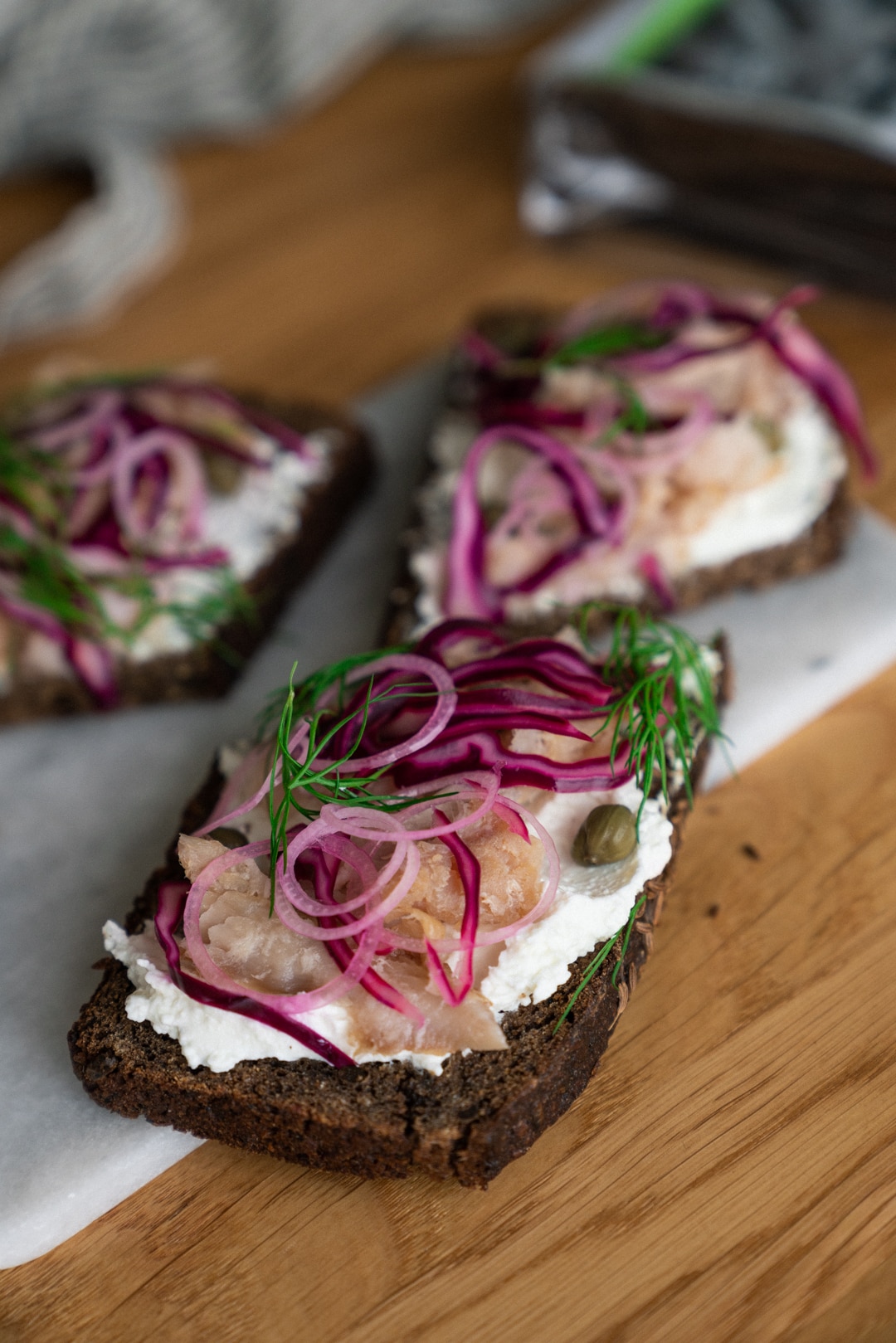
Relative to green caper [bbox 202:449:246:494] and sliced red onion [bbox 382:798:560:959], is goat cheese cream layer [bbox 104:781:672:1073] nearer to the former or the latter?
sliced red onion [bbox 382:798:560:959]

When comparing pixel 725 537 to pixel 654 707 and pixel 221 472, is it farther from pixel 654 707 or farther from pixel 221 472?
pixel 221 472

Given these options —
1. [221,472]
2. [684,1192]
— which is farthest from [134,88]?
[684,1192]

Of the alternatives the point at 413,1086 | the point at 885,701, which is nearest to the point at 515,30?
the point at 885,701

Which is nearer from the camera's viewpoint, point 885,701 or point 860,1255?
point 860,1255

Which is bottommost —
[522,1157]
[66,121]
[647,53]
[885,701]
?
[885,701]

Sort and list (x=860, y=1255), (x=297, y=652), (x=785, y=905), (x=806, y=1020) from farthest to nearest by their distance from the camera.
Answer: (x=297, y=652), (x=785, y=905), (x=806, y=1020), (x=860, y=1255)

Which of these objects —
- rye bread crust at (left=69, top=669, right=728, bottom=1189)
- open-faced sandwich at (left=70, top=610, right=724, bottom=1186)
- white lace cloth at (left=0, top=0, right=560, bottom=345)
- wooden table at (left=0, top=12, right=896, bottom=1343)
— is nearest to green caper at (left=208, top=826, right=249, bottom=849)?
open-faced sandwich at (left=70, top=610, right=724, bottom=1186)

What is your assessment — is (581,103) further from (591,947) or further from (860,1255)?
(860,1255)
